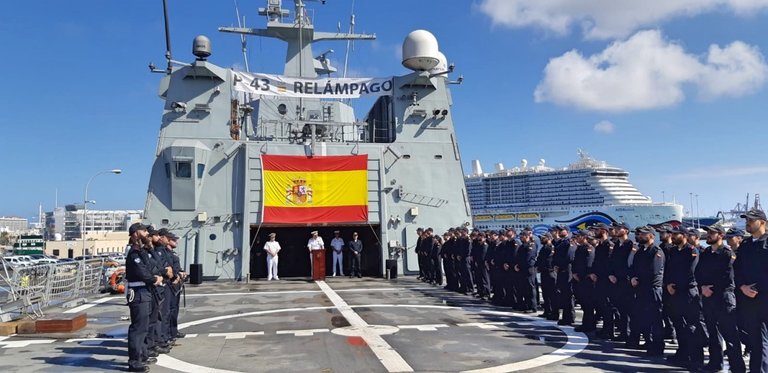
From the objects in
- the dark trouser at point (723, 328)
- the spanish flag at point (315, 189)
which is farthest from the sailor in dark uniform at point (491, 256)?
the dark trouser at point (723, 328)

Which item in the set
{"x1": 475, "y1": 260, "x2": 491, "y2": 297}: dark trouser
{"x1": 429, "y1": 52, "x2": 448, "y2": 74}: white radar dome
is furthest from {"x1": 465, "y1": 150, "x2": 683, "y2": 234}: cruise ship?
{"x1": 475, "y1": 260, "x2": 491, "y2": 297}: dark trouser

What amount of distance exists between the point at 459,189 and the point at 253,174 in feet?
20.3

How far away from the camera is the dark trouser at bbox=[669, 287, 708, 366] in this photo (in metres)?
6.08

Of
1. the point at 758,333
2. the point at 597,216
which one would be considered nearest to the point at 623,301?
the point at 758,333

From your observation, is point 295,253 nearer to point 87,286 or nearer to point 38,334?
point 87,286

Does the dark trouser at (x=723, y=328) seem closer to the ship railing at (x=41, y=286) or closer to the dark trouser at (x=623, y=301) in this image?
the dark trouser at (x=623, y=301)

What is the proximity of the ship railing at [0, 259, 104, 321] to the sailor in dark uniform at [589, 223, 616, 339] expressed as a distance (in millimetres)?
8571

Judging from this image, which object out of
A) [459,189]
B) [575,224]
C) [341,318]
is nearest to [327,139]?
[459,189]

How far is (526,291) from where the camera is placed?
1027cm

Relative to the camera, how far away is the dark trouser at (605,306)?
7687mm

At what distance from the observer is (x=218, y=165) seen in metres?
15.7

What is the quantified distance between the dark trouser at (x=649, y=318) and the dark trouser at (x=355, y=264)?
10.3 m

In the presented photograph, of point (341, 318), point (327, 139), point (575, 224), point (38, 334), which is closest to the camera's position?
point (38, 334)

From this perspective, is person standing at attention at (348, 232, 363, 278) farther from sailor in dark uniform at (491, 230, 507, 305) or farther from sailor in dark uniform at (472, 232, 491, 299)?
sailor in dark uniform at (491, 230, 507, 305)
